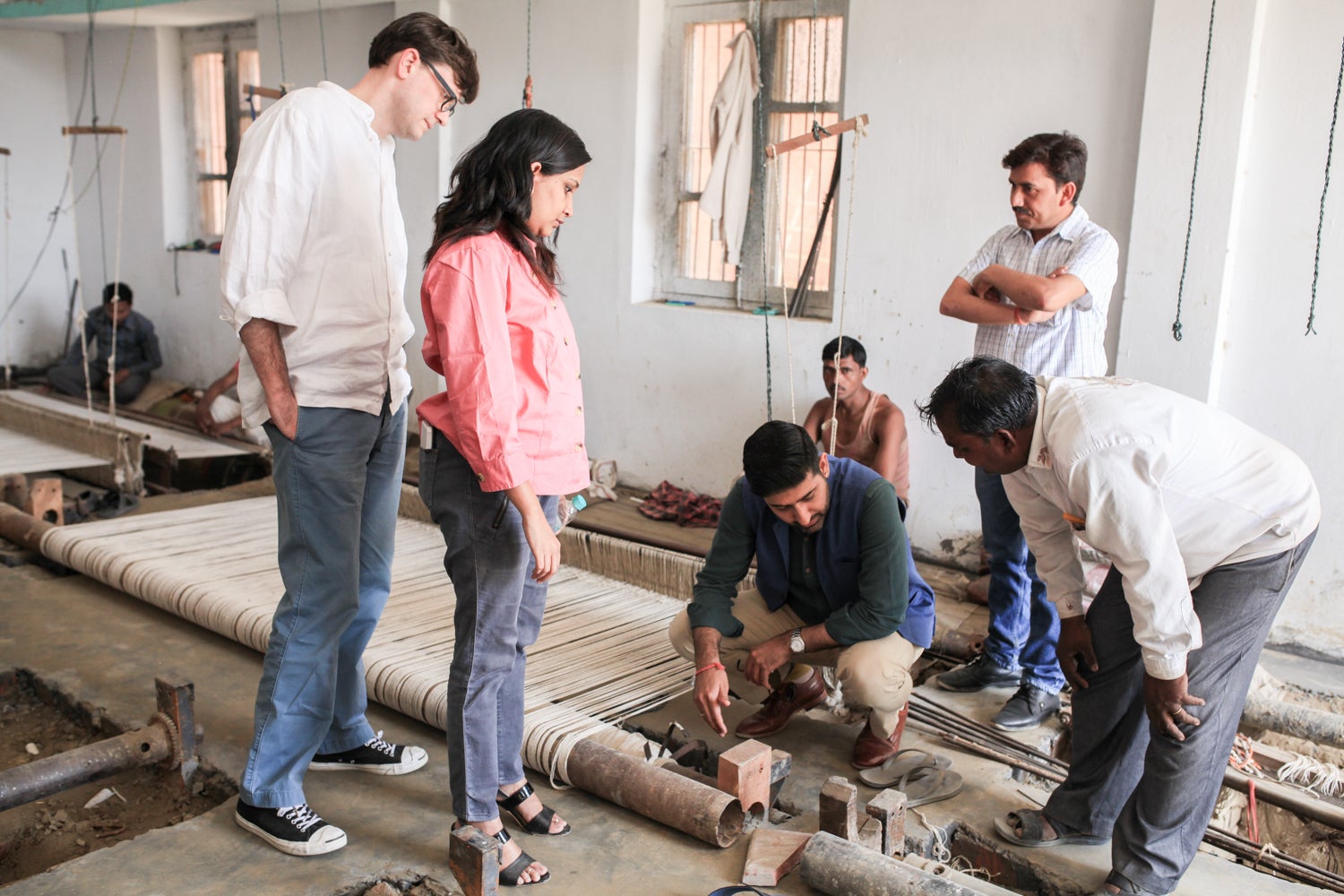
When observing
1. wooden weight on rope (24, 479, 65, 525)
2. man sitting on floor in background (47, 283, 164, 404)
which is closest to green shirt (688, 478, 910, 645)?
wooden weight on rope (24, 479, 65, 525)

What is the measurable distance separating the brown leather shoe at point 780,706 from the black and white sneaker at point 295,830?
1.04 meters

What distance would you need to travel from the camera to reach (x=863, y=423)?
12.5 feet

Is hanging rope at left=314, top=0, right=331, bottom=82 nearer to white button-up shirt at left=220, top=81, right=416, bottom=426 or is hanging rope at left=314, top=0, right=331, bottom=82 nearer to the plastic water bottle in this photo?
white button-up shirt at left=220, top=81, right=416, bottom=426

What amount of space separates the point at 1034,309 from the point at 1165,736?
3.50 feet

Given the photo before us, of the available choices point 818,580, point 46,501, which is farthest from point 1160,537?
point 46,501

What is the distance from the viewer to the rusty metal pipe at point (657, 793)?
2.14 meters

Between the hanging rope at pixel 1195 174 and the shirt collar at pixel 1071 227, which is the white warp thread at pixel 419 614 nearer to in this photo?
the shirt collar at pixel 1071 227

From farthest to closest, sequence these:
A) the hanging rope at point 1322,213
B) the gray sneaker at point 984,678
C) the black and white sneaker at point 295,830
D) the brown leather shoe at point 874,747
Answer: the hanging rope at point 1322,213 < the gray sneaker at point 984,678 < the brown leather shoe at point 874,747 < the black and white sneaker at point 295,830

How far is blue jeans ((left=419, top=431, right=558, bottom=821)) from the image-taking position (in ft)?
6.11

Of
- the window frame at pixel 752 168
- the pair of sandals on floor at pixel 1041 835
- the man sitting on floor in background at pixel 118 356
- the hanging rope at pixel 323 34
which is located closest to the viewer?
the pair of sandals on floor at pixel 1041 835

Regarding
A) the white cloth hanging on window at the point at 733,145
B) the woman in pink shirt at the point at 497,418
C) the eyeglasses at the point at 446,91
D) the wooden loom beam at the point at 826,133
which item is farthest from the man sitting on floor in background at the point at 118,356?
the woman in pink shirt at the point at 497,418

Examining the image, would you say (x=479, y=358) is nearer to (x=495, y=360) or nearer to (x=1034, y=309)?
(x=495, y=360)

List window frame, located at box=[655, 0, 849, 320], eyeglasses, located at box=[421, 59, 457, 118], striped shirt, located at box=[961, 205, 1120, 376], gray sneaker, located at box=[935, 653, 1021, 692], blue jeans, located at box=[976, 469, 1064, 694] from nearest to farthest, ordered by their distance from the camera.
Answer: eyeglasses, located at box=[421, 59, 457, 118]
striped shirt, located at box=[961, 205, 1120, 376]
blue jeans, located at box=[976, 469, 1064, 694]
gray sneaker, located at box=[935, 653, 1021, 692]
window frame, located at box=[655, 0, 849, 320]

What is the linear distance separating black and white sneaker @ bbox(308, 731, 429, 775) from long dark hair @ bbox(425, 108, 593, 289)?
47.1 inches
